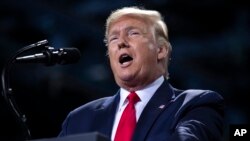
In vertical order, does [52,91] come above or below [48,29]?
below

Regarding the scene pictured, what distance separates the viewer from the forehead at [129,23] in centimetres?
242

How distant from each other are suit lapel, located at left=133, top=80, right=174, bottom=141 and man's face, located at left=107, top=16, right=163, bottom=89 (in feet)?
0.36

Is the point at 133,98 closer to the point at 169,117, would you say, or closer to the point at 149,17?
the point at 169,117

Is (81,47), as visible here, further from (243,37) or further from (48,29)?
(243,37)

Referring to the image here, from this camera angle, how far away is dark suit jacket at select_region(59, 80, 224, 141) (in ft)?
6.45

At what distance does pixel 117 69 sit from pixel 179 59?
164 centimetres

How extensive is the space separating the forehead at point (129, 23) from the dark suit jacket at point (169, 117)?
0.29m

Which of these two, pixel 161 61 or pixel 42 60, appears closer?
pixel 42 60

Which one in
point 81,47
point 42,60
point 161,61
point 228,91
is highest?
point 42,60

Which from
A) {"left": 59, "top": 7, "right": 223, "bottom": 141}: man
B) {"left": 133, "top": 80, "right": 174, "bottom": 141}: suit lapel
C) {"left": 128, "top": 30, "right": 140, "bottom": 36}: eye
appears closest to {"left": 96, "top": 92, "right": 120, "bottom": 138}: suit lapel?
{"left": 59, "top": 7, "right": 223, "bottom": 141}: man

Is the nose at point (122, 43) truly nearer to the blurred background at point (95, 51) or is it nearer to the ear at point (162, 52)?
the ear at point (162, 52)

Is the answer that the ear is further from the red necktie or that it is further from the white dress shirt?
the red necktie

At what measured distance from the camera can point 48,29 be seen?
4.08 m

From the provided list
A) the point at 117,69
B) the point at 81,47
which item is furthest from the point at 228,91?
the point at 117,69
